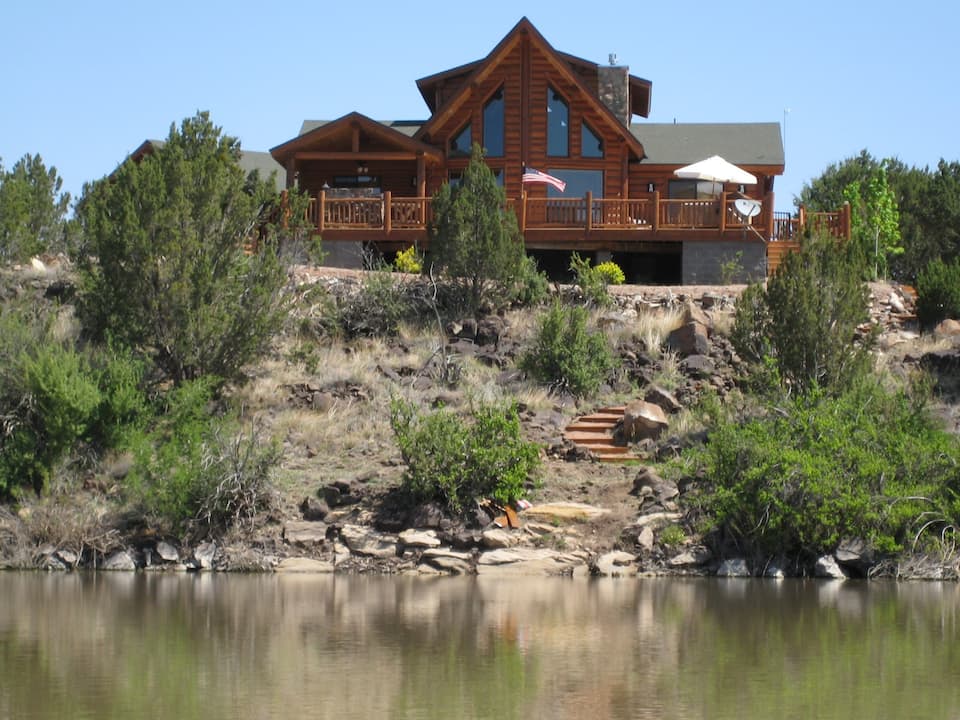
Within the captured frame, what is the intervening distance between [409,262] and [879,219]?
15643mm

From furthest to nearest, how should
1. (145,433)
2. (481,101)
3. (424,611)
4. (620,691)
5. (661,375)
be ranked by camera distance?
(481,101), (661,375), (145,433), (424,611), (620,691)

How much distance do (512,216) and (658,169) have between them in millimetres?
8534

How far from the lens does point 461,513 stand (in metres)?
22.8

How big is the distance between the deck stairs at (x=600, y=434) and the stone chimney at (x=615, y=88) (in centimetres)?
1419

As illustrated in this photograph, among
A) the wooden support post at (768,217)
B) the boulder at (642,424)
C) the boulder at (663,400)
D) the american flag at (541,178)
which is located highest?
the american flag at (541,178)

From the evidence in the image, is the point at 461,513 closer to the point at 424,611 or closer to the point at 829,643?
the point at 424,611

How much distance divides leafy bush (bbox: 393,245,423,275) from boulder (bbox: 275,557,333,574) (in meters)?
11.5

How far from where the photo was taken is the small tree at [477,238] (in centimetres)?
3103

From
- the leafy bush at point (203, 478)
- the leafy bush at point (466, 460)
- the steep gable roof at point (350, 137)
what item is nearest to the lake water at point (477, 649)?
the leafy bush at point (203, 478)

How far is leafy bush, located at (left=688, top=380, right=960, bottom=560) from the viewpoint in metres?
20.8

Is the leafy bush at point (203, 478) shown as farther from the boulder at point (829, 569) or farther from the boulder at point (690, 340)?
the boulder at point (690, 340)

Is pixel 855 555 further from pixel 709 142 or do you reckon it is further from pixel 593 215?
pixel 709 142

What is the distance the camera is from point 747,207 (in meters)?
33.2

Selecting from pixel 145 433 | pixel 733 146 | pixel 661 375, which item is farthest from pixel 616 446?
pixel 733 146
